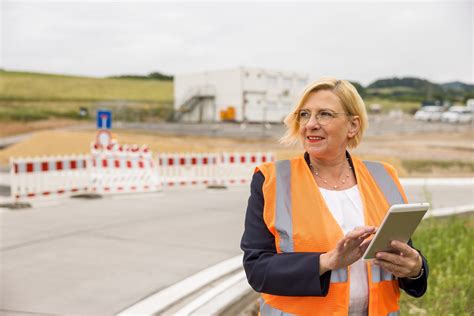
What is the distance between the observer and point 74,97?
81.1 metres

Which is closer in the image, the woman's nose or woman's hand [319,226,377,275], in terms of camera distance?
woman's hand [319,226,377,275]

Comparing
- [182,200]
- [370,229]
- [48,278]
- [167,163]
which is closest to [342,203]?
[370,229]

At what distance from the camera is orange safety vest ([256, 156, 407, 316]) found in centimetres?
232

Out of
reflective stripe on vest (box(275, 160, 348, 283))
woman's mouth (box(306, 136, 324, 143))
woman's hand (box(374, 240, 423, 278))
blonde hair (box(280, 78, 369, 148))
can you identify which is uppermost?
blonde hair (box(280, 78, 369, 148))

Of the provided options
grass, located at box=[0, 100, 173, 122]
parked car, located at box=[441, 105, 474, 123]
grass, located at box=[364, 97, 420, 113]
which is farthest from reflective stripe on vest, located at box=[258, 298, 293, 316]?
grass, located at box=[364, 97, 420, 113]

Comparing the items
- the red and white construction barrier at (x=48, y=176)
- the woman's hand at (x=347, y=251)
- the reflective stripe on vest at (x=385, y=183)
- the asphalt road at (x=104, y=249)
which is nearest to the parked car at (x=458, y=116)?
the asphalt road at (x=104, y=249)

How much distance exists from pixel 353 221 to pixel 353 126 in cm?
45

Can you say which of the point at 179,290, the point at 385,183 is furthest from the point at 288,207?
the point at 179,290

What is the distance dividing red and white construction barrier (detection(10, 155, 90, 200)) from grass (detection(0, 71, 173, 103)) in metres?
64.5

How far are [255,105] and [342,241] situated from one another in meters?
45.4

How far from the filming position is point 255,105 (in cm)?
4731

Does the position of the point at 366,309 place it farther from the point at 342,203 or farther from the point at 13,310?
the point at 13,310

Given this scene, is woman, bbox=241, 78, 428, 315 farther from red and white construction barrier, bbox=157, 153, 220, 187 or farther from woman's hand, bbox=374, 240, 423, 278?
red and white construction barrier, bbox=157, 153, 220, 187

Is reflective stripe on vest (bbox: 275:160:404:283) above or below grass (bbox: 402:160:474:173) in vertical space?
above
